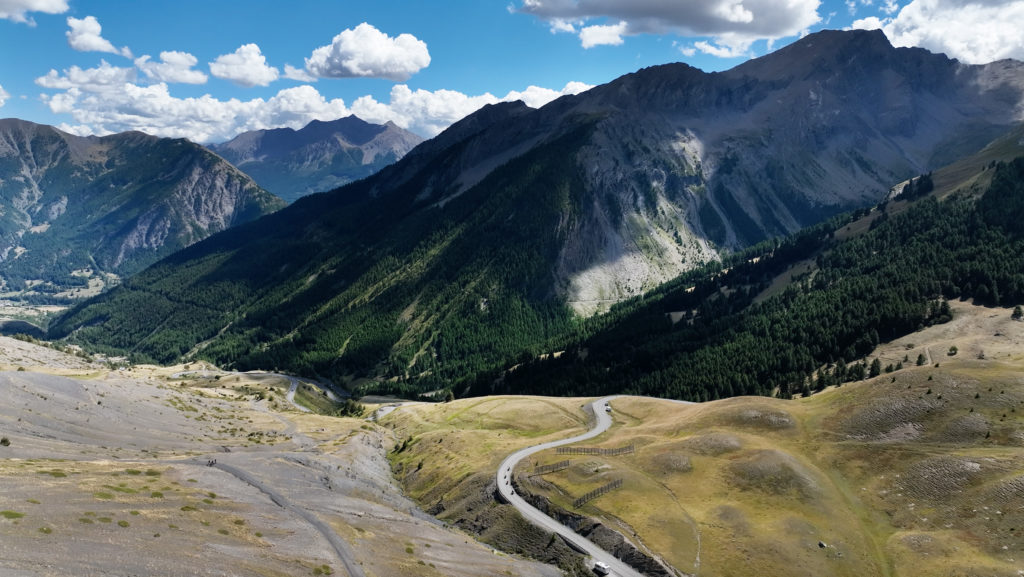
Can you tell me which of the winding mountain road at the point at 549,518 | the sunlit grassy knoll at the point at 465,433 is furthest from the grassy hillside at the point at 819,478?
the winding mountain road at the point at 549,518

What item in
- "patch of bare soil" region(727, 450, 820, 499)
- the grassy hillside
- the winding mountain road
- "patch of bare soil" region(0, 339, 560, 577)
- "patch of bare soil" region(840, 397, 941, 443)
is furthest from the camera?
"patch of bare soil" region(840, 397, 941, 443)

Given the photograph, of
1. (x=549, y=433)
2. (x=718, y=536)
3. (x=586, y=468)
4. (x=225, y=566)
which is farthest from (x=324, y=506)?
(x=549, y=433)

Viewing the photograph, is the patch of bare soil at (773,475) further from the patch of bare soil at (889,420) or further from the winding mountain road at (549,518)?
the winding mountain road at (549,518)

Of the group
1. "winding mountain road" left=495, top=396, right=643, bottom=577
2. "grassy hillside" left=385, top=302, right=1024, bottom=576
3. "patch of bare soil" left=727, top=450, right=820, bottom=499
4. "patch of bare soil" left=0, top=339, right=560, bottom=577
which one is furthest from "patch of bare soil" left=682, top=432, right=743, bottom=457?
"patch of bare soil" left=0, top=339, right=560, bottom=577

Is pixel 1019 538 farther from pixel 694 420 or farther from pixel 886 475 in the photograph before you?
pixel 694 420

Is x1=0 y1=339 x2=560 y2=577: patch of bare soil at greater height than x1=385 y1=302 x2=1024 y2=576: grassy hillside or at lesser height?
greater

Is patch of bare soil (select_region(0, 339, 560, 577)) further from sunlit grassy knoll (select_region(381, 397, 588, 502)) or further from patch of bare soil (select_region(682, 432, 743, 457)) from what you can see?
patch of bare soil (select_region(682, 432, 743, 457))

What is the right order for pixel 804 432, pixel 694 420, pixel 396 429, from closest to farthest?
pixel 804 432, pixel 694 420, pixel 396 429

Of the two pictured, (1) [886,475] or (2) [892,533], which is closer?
(2) [892,533]
